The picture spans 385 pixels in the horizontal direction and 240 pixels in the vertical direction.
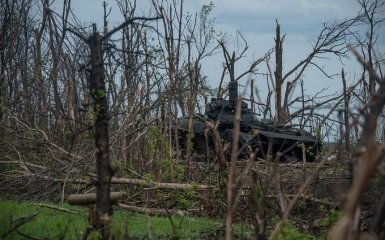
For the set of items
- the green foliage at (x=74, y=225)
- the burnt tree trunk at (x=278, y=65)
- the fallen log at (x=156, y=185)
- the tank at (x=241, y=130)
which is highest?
the burnt tree trunk at (x=278, y=65)

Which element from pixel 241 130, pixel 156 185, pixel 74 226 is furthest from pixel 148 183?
pixel 241 130

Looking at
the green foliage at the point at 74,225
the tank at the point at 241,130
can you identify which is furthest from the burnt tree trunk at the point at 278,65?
the green foliage at the point at 74,225

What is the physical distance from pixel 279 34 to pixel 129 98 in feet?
56.8

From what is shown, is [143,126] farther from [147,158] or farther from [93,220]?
[93,220]

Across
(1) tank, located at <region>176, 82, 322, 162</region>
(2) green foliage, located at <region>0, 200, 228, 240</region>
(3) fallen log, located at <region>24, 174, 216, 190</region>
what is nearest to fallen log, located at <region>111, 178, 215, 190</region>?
(3) fallen log, located at <region>24, 174, 216, 190</region>

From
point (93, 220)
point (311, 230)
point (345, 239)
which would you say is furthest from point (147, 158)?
point (345, 239)

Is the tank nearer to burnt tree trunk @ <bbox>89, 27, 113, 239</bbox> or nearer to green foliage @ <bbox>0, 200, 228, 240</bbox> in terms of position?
green foliage @ <bbox>0, 200, 228, 240</bbox>

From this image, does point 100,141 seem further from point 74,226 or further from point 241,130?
point 241,130

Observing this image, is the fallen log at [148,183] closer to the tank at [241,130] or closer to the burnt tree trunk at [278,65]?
the tank at [241,130]

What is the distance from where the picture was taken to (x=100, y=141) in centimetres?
431

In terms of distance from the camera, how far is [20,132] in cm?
1288

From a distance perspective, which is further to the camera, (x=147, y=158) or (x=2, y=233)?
(x=147, y=158)

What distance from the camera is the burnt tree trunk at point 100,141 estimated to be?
4309 mm

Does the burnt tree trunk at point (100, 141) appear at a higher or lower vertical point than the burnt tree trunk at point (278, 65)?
lower
